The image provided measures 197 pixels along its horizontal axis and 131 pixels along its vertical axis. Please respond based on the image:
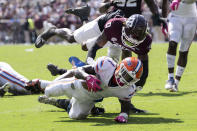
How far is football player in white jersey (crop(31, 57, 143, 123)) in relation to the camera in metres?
7.46

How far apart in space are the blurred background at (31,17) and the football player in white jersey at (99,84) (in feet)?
73.4

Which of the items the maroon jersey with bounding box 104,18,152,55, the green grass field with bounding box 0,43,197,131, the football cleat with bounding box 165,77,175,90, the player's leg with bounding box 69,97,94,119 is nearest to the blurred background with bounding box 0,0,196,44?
the green grass field with bounding box 0,43,197,131

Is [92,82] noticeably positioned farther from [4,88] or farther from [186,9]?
[186,9]

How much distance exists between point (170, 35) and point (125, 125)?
4.10 m

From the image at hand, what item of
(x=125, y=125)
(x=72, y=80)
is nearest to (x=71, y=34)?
(x=72, y=80)

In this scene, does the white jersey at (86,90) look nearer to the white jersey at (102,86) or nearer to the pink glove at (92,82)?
the white jersey at (102,86)

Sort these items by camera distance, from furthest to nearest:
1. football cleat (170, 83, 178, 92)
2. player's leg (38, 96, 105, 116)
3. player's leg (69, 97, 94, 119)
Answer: football cleat (170, 83, 178, 92) → player's leg (38, 96, 105, 116) → player's leg (69, 97, 94, 119)

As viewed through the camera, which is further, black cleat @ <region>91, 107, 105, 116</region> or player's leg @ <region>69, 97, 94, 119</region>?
black cleat @ <region>91, 107, 105, 116</region>

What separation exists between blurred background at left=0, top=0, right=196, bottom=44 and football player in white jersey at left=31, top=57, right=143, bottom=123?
22.4m

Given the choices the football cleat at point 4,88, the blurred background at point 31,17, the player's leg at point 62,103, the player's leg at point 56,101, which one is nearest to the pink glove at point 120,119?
the player's leg at point 62,103

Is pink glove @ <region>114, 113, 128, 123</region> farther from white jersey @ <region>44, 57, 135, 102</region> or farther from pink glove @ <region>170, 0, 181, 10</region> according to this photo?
pink glove @ <region>170, 0, 181, 10</region>

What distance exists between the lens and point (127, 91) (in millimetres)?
7691

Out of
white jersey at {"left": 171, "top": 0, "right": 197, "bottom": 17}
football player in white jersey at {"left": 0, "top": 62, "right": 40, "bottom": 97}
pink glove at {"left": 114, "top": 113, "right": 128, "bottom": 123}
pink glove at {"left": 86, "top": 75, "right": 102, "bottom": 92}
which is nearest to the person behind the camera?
pink glove at {"left": 86, "top": 75, "right": 102, "bottom": 92}

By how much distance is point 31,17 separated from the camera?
1261 inches
